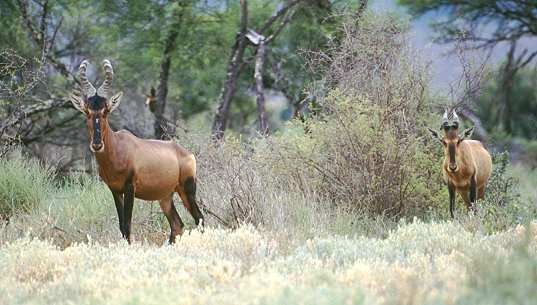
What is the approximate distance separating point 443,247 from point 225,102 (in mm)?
10416

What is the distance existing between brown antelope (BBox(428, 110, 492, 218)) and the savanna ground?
1.01 ft

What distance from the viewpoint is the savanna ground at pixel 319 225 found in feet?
20.1

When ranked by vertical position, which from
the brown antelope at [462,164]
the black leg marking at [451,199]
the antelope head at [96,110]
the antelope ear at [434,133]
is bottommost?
the black leg marking at [451,199]

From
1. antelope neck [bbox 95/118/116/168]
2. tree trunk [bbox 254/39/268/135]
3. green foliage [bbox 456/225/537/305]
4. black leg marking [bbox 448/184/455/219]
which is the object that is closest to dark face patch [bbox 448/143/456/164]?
black leg marking [bbox 448/184/455/219]

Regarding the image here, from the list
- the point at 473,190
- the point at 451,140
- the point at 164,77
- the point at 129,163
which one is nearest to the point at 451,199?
the point at 473,190

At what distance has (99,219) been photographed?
1070cm

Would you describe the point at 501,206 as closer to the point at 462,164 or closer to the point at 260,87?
the point at 462,164

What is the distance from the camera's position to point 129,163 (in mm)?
8969

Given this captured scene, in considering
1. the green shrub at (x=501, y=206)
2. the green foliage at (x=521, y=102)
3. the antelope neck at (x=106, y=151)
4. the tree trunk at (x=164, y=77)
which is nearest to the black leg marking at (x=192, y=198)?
the antelope neck at (x=106, y=151)

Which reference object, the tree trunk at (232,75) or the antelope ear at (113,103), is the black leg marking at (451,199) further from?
the tree trunk at (232,75)

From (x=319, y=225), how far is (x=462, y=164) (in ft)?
9.67

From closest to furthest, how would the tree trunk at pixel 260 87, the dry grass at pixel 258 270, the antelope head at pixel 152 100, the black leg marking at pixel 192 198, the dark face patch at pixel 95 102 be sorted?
the dry grass at pixel 258 270
the dark face patch at pixel 95 102
the black leg marking at pixel 192 198
the tree trunk at pixel 260 87
the antelope head at pixel 152 100

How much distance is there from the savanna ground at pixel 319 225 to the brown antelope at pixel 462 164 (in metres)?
0.31

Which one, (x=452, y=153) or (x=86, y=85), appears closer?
(x=86, y=85)
